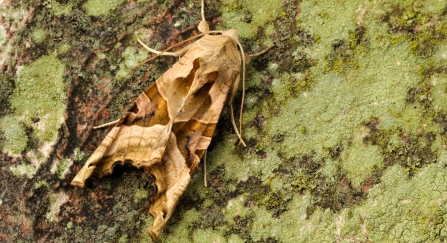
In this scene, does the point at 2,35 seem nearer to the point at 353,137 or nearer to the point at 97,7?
the point at 97,7

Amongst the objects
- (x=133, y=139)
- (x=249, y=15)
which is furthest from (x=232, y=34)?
(x=133, y=139)

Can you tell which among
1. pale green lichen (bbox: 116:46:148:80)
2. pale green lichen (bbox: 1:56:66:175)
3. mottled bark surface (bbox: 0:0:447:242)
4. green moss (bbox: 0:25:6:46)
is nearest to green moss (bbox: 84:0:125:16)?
mottled bark surface (bbox: 0:0:447:242)

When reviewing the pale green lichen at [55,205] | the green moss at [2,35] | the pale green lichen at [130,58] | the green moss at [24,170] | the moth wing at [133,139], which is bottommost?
the pale green lichen at [55,205]

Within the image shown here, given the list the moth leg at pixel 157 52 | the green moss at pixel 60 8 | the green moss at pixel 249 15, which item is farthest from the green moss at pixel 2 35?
the green moss at pixel 249 15

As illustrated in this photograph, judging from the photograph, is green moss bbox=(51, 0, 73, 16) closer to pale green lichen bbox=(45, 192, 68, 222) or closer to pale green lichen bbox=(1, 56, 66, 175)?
pale green lichen bbox=(1, 56, 66, 175)

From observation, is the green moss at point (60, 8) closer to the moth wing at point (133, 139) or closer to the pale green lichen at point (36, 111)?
the pale green lichen at point (36, 111)

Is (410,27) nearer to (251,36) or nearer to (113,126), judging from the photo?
(251,36)
